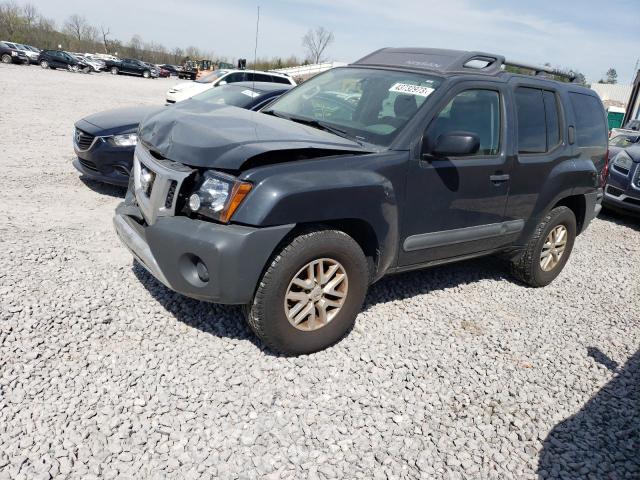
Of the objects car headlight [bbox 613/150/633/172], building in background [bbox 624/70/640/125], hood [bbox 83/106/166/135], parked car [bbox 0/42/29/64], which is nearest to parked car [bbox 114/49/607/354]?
hood [bbox 83/106/166/135]

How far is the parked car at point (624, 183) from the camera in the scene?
8.12 metres

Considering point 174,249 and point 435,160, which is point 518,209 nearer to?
point 435,160

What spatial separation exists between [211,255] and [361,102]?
1.87m

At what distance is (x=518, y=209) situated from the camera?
4.27 meters

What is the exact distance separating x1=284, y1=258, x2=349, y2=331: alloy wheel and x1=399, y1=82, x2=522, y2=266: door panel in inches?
24.2

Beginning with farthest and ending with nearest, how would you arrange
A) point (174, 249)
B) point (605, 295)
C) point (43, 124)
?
point (43, 124) < point (605, 295) < point (174, 249)

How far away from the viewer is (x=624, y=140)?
34.5ft

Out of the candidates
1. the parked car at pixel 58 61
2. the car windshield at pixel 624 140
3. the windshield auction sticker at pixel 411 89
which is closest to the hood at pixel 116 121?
the windshield auction sticker at pixel 411 89

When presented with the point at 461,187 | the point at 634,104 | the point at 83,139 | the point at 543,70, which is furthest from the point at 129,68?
the point at 461,187

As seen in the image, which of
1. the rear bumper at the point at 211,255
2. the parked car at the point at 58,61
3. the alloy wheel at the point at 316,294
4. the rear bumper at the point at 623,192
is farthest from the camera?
the parked car at the point at 58,61

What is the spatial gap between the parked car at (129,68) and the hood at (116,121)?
4349 centimetres

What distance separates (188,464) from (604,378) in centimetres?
283

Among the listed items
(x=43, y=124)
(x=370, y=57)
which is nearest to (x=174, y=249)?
(x=370, y=57)

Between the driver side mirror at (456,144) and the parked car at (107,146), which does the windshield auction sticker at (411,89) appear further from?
the parked car at (107,146)
